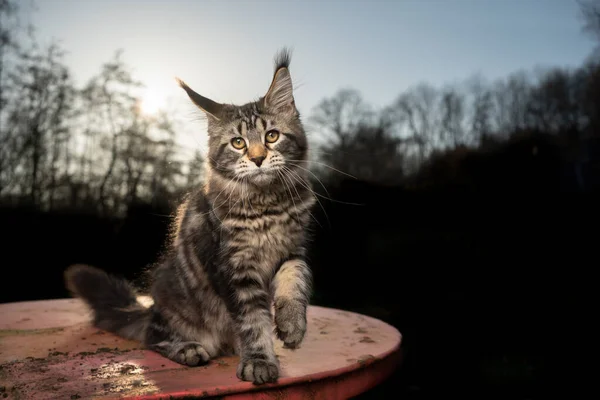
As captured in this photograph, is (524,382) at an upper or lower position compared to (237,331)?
lower

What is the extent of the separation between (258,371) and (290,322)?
484mm

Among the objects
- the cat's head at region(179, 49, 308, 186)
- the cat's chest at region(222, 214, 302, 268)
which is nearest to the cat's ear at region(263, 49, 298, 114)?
the cat's head at region(179, 49, 308, 186)

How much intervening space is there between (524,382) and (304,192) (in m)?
3.61

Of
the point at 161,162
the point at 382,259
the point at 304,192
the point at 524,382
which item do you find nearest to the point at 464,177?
the point at 382,259

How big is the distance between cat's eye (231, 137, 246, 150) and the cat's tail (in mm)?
1038

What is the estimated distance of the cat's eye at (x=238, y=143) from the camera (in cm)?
236

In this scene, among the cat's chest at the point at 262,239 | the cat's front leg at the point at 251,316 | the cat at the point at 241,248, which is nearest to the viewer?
the cat's front leg at the point at 251,316

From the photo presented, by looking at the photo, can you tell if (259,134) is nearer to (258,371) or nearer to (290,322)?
(290,322)

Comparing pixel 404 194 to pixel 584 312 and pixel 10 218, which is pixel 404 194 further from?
pixel 10 218

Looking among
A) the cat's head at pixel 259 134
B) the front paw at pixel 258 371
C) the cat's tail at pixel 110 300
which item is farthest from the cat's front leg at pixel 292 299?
the cat's tail at pixel 110 300

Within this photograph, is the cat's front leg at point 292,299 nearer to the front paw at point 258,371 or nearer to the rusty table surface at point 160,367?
the rusty table surface at point 160,367

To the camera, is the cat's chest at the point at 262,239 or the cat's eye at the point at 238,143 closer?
the cat's chest at the point at 262,239

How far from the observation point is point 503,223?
7012 millimetres

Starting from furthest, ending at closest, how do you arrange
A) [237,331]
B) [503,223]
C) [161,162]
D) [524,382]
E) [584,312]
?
[161,162] < [503,223] < [584,312] < [524,382] < [237,331]
